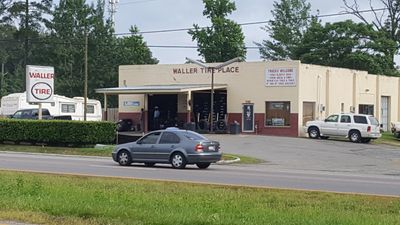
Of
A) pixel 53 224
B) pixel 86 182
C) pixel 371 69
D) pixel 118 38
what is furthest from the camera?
pixel 118 38

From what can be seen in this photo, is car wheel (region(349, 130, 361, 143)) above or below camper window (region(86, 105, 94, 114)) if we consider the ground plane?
below

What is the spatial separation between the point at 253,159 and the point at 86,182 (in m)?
15.7

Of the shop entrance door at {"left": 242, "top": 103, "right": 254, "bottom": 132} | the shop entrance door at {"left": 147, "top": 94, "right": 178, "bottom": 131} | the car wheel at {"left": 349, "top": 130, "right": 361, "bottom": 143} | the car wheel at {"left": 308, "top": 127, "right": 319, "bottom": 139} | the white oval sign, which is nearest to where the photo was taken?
the white oval sign

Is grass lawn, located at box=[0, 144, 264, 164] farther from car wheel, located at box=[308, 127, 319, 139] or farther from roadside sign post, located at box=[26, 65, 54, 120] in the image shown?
car wheel, located at box=[308, 127, 319, 139]

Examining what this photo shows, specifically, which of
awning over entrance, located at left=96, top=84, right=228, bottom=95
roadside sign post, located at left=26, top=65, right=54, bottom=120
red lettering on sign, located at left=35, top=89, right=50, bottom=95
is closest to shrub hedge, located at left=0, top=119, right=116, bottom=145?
roadside sign post, located at left=26, top=65, right=54, bottom=120

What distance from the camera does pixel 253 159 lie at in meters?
31.0

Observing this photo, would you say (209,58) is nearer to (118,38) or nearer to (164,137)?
(118,38)

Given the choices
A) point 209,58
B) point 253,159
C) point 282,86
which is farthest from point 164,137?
point 209,58

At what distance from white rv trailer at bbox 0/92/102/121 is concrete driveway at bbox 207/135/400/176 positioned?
15.1 metres

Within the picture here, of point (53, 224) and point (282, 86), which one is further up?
point (282, 86)

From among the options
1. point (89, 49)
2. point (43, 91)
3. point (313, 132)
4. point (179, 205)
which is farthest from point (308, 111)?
point (89, 49)

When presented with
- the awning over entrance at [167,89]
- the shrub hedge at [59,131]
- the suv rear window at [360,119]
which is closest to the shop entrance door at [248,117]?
the awning over entrance at [167,89]

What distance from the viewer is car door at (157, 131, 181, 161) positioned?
24766 mm

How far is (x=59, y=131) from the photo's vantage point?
36500 millimetres
